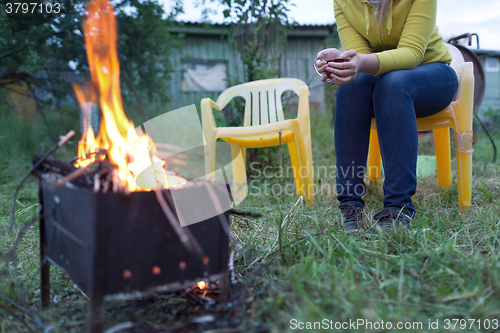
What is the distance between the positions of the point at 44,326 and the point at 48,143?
3.88 m

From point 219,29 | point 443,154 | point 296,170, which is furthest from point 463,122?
point 219,29

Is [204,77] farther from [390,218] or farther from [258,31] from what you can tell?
[390,218]

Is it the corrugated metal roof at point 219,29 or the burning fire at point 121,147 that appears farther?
the corrugated metal roof at point 219,29

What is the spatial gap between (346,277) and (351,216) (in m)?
0.60

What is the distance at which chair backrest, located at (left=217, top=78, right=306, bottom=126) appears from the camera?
95.8 inches

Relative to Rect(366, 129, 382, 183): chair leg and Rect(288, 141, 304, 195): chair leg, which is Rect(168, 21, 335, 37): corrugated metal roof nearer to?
Rect(288, 141, 304, 195): chair leg

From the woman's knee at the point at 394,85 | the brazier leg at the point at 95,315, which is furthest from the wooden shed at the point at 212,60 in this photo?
the brazier leg at the point at 95,315

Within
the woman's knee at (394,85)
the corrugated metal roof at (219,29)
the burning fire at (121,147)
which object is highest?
the corrugated metal roof at (219,29)

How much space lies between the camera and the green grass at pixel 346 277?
0.76 meters

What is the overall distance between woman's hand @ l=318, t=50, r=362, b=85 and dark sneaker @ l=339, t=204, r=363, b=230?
0.56 meters

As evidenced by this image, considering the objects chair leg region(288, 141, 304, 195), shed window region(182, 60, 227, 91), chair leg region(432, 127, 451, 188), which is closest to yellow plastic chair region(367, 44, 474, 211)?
chair leg region(432, 127, 451, 188)

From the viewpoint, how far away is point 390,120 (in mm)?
1388

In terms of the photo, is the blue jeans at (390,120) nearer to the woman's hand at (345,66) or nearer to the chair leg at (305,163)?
the woman's hand at (345,66)

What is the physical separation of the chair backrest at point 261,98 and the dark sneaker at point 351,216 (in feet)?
3.55
